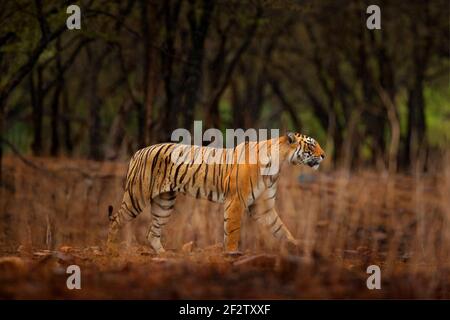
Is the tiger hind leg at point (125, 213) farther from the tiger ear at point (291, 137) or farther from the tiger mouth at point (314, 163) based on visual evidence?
the tiger mouth at point (314, 163)

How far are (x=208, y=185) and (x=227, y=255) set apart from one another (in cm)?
152

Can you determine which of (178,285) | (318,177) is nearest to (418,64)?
(318,177)

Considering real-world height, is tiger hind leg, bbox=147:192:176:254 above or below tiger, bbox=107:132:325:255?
below

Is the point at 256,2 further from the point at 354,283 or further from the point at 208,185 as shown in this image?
the point at 354,283

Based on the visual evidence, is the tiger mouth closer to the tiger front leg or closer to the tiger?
the tiger

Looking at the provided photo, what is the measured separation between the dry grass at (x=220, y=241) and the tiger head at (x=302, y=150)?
102 cm

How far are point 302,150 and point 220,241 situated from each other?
308 cm

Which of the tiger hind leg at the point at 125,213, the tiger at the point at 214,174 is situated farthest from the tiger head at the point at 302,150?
the tiger hind leg at the point at 125,213

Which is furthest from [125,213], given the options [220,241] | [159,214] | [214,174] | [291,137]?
[220,241]

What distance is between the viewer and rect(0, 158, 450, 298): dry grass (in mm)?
7382

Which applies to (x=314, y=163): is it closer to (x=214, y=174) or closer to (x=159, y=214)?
(x=214, y=174)

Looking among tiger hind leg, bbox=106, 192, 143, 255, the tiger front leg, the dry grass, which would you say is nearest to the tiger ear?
the tiger front leg

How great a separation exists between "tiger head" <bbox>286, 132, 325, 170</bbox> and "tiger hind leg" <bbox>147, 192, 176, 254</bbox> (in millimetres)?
1577

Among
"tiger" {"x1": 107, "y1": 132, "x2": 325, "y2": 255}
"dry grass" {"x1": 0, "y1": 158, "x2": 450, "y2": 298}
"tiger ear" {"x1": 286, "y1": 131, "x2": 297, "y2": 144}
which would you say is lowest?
"dry grass" {"x1": 0, "y1": 158, "x2": 450, "y2": 298}
